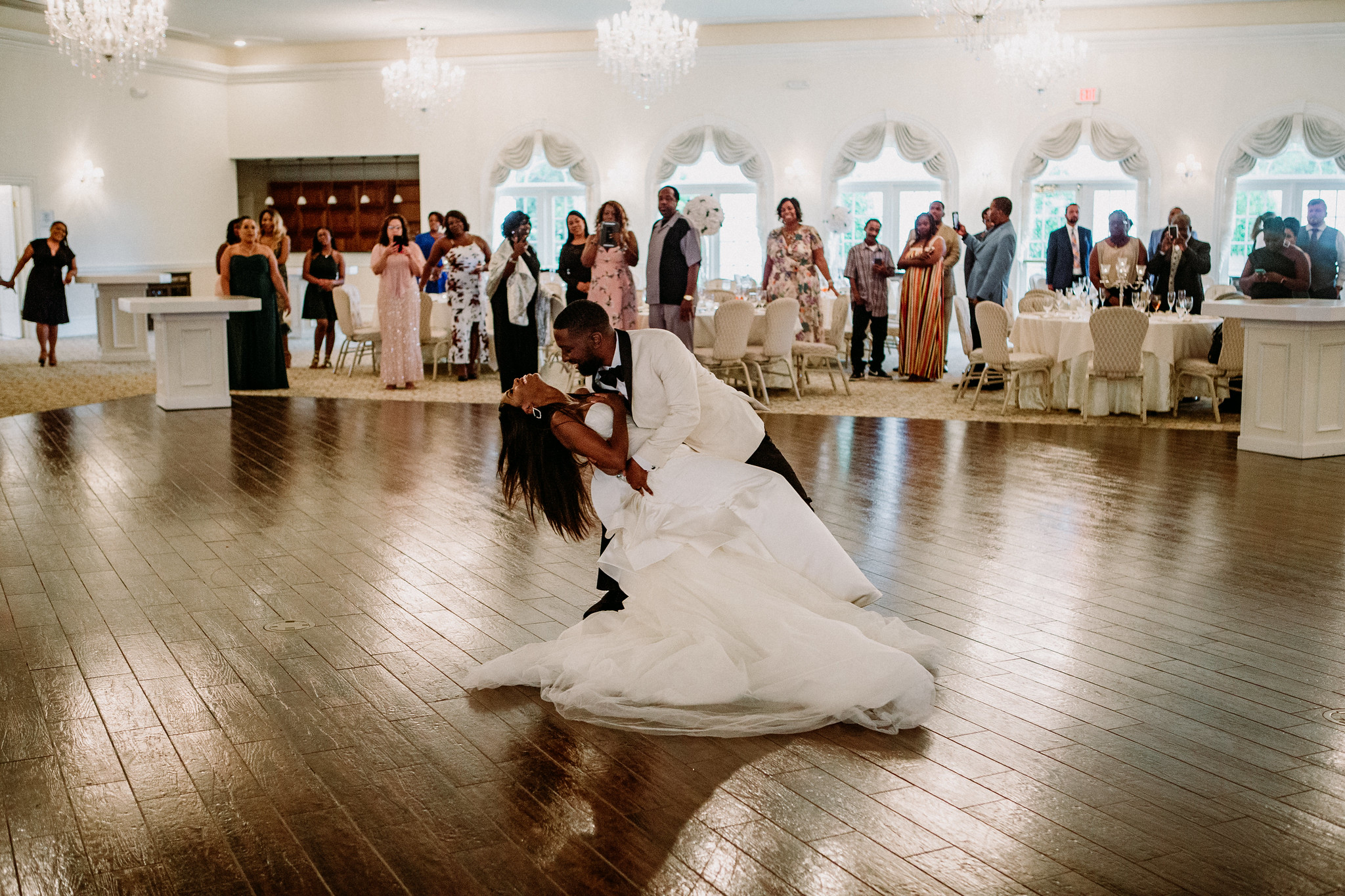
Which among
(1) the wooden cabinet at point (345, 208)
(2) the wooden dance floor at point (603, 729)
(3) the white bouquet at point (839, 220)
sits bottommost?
(2) the wooden dance floor at point (603, 729)

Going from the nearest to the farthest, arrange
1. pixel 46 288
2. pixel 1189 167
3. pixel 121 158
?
pixel 46 288, pixel 1189 167, pixel 121 158

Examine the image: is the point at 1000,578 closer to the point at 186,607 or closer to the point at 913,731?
the point at 913,731

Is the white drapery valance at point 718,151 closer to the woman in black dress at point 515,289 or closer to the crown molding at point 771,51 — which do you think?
the crown molding at point 771,51

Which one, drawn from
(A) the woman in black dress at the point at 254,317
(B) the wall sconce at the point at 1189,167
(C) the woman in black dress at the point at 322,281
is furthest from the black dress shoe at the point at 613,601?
(B) the wall sconce at the point at 1189,167

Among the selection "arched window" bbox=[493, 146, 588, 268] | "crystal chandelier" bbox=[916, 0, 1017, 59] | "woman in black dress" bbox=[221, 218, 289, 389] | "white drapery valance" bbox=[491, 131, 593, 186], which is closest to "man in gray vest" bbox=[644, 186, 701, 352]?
"woman in black dress" bbox=[221, 218, 289, 389]

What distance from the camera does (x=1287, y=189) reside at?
1527 centimetres

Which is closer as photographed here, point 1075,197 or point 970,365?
point 970,365

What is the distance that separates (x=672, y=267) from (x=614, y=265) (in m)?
0.54

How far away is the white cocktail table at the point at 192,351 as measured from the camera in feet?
31.9

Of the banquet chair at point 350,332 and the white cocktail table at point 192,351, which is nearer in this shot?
the white cocktail table at point 192,351

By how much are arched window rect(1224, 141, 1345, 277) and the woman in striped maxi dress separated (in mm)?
5683

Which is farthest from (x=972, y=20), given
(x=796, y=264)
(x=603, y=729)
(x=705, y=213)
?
(x=603, y=729)

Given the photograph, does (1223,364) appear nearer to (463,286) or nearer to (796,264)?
(796,264)

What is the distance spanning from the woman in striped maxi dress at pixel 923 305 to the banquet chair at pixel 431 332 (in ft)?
14.7
